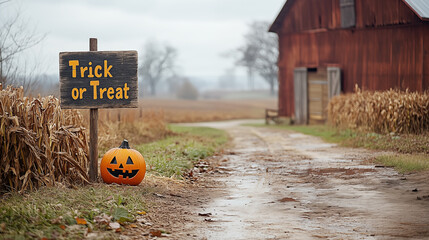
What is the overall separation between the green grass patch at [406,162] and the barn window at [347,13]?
13013 mm

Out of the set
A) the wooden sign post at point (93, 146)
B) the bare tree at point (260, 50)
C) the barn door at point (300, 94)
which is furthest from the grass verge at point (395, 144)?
the bare tree at point (260, 50)

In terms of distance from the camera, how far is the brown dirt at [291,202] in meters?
7.20

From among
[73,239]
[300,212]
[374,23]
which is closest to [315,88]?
[374,23]

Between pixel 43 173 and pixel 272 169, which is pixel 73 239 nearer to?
pixel 43 173

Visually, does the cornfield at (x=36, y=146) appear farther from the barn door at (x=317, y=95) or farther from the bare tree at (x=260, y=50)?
the bare tree at (x=260, y=50)

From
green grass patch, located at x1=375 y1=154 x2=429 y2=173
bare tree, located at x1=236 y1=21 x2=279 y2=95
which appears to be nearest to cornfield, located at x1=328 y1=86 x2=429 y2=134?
green grass patch, located at x1=375 y1=154 x2=429 y2=173

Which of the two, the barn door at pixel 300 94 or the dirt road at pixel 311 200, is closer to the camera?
the dirt road at pixel 311 200

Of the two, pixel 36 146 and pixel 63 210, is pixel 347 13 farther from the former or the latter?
pixel 63 210

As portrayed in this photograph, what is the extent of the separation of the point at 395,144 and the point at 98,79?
918cm

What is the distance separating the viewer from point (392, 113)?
18266mm

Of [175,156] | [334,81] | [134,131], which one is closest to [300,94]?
[334,81]

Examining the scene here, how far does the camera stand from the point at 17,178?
8180mm

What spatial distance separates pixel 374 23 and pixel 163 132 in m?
10.4

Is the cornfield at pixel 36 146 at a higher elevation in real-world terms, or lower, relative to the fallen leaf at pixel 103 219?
higher
